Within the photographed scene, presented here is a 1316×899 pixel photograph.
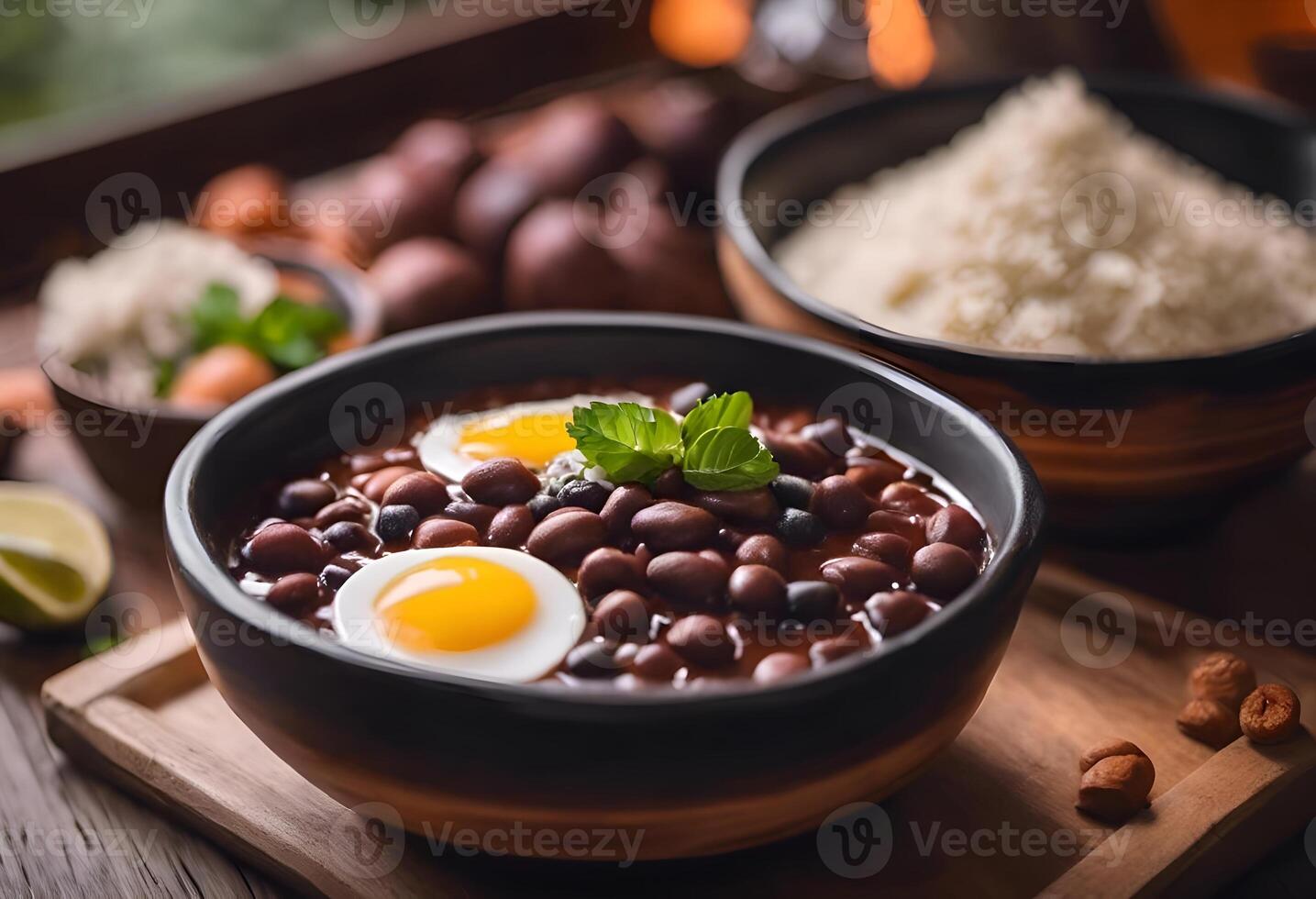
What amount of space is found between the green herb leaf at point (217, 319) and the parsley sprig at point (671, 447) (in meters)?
1.03

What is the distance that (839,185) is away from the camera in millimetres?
2754

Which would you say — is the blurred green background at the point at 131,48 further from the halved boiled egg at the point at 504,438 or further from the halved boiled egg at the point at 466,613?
the halved boiled egg at the point at 466,613

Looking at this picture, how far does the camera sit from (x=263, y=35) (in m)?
5.71

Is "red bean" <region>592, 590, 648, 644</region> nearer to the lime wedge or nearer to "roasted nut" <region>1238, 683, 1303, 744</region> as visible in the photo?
"roasted nut" <region>1238, 683, 1303, 744</region>

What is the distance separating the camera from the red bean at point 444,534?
1533 millimetres

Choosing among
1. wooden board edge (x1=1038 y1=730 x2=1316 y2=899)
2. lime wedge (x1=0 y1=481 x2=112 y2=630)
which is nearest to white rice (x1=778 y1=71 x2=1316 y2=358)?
wooden board edge (x1=1038 y1=730 x2=1316 y2=899)

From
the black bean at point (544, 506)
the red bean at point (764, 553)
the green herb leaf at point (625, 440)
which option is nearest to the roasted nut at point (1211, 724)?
the red bean at point (764, 553)

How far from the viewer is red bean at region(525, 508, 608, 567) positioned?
58.5 inches

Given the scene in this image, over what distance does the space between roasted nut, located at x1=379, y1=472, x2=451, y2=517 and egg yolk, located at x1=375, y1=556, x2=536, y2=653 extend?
0.42ft

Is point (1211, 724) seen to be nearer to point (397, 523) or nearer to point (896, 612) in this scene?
point (896, 612)

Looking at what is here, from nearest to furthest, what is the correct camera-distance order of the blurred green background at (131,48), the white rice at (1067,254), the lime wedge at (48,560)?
the lime wedge at (48,560)
the white rice at (1067,254)
the blurred green background at (131,48)

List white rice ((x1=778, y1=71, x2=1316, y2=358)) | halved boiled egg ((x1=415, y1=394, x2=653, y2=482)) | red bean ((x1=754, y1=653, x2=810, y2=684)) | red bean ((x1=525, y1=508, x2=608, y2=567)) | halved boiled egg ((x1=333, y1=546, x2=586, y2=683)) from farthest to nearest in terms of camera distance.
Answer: white rice ((x1=778, y1=71, x2=1316, y2=358)), halved boiled egg ((x1=415, y1=394, x2=653, y2=482)), red bean ((x1=525, y1=508, x2=608, y2=567)), halved boiled egg ((x1=333, y1=546, x2=586, y2=683)), red bean ((x1=754, y1=653, x2=810, y2=684))

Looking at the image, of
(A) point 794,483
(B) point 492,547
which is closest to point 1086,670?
(A) point 794,483

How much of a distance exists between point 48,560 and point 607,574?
96cm
